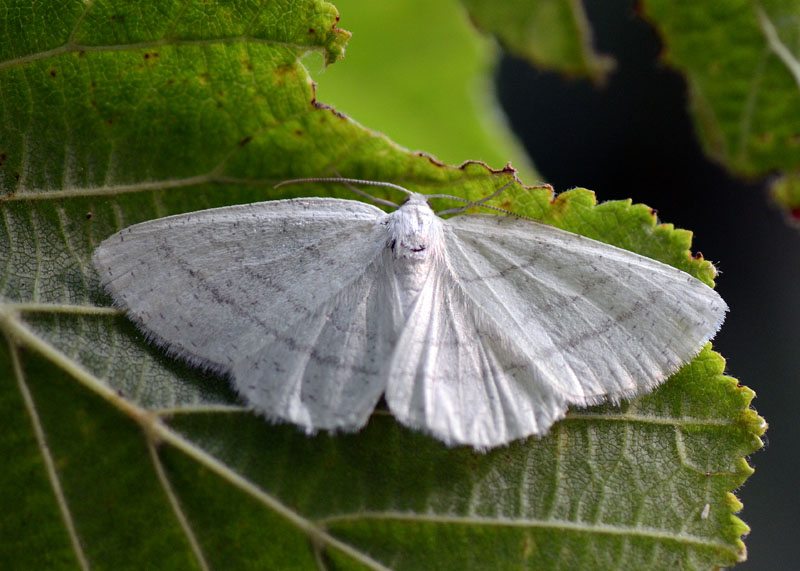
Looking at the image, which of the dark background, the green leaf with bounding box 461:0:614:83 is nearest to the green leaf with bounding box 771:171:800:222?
the green leaf with bounding box 461:0:614:83

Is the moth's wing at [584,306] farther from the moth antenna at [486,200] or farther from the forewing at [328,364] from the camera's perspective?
the forewing at [328,364]

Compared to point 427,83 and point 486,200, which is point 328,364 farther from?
point 427,83

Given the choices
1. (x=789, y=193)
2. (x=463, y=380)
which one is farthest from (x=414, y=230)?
(x=789, y=193)

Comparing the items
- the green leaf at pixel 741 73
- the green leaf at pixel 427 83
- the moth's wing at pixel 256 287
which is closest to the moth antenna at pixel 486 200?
the moth's wing at pixel 256 287

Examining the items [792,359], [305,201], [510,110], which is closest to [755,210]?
[792,359]

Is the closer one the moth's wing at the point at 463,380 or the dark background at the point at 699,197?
the moth's wing at the point at 463,380

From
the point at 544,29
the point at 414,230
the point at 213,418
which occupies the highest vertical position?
the point at 544,29

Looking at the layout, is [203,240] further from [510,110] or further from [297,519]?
[510,110]
